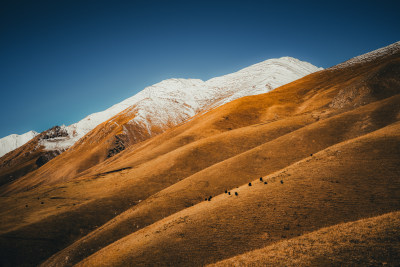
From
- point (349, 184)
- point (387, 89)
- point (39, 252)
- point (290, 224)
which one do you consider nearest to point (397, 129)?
point (349, 184)

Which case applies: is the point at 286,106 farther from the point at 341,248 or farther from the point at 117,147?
the point at 117,147

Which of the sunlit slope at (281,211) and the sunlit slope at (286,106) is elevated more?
the sunlit slope at (286,106)

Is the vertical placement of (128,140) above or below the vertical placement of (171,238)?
above

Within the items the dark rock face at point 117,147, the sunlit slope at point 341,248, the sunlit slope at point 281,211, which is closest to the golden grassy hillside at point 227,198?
the sunlit slope at point 281,211

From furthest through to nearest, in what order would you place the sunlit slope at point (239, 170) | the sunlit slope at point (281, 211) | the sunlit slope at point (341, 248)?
1. the sunlit slope at point (239, 170)
2. the sunlit slope at point (281, 211)
3. the sunlit slope at point (341, 248)

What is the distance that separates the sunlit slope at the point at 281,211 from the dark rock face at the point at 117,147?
532ft

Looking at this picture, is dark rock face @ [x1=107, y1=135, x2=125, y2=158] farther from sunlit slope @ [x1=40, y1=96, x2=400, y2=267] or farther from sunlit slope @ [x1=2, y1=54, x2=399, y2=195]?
sunlit slope @ [x1=40, y1=96, x2=400, y2=267]

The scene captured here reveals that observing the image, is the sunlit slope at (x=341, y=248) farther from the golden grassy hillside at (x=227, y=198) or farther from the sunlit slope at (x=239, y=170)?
the sunlit slope at (x=239, y=170)

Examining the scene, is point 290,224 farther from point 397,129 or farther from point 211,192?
point 397,129

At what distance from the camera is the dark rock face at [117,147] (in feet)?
566

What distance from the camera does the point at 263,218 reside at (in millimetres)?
20016

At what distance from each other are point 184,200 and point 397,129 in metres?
35.0

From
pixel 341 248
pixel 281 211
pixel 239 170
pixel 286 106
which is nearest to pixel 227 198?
pixel 281 211

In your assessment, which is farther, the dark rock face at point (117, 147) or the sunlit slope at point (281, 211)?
the dark rock face at point (117, 147)
